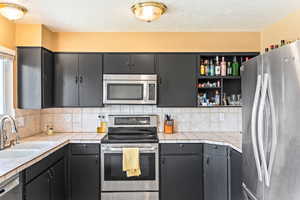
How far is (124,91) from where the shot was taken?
129 inches

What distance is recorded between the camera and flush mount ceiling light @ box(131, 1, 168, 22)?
2.33m

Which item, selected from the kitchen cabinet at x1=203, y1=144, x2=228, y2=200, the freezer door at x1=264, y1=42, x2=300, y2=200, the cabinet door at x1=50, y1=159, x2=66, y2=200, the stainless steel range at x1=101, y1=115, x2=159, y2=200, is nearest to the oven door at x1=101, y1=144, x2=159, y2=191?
the stainless steel range at x1=101, y1=115, x2=159, y2=200

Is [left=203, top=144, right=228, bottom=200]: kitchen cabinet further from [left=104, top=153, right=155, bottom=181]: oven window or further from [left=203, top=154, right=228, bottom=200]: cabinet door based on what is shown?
[left=104, top=153, right=155, bottom=181]: oven window

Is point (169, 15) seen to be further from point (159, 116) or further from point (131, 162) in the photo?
point (131, 162)

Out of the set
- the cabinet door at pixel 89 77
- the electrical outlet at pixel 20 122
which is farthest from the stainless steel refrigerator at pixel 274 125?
the electrical outlet at pixel 20 122

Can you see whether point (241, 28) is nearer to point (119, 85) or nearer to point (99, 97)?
point (119, 85)

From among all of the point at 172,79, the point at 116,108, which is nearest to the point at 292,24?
the point at 172,79

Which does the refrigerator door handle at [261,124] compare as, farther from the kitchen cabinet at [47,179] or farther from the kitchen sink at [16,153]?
the kitchen sink at [16,153]

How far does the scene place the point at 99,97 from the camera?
3.34 meters

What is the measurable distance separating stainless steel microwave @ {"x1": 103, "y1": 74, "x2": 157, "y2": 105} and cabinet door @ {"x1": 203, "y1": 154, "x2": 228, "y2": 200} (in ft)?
3.42

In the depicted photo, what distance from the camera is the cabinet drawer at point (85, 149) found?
299 centimetres

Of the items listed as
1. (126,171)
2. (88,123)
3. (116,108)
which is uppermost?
(116,108)

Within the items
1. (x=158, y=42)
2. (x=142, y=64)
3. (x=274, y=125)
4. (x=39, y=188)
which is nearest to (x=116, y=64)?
(x=142, y=64)

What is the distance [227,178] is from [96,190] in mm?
1577
